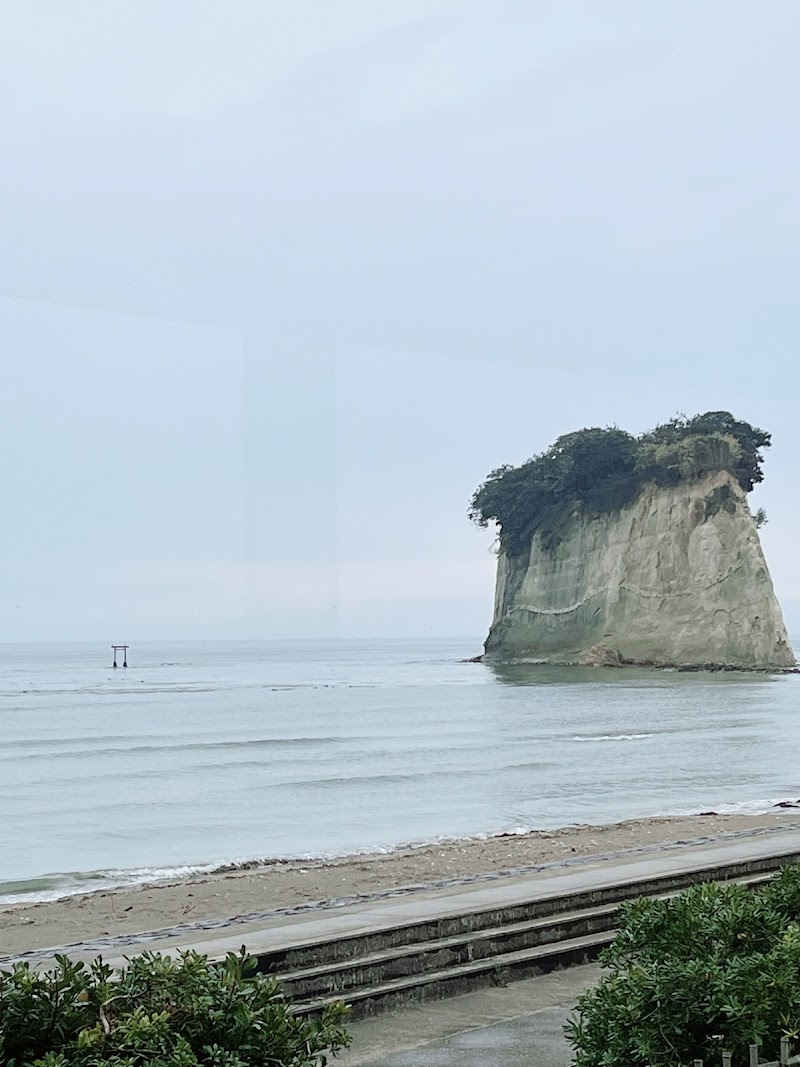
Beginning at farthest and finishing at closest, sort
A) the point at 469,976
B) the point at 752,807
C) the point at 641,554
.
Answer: the point at 641,554, the point at 752,807, the point at 469,976

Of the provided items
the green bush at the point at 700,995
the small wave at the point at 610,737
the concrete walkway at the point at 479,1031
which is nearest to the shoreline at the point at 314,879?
the concrete walkway at the point at 479,1031

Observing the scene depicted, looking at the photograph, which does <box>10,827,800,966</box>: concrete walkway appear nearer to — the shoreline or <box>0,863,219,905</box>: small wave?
the shoreline

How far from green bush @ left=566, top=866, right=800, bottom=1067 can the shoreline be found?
5.65m

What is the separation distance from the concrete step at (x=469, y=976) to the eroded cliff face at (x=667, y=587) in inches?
2456

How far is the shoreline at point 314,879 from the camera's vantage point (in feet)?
37.6

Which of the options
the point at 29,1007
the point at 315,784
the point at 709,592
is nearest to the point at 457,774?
the point at 315,784

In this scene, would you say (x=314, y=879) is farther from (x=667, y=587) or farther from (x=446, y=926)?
(x=667, y=587)

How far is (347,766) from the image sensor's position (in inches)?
1213

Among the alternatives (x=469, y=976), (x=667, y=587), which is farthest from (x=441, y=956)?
(x=667, y=587)

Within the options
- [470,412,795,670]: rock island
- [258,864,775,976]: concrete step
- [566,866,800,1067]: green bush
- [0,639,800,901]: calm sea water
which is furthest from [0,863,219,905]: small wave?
[470,412,795,670]: rock island

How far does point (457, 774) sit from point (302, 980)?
929 inches

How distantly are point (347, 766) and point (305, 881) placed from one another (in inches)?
662

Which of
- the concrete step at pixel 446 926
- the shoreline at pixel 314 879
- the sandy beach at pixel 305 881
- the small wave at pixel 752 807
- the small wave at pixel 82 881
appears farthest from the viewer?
the small wave at pixel 752 807

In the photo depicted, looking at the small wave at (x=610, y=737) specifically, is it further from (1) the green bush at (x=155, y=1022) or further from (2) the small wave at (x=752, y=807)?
(1) the green bush at (x=155, y=1022)
